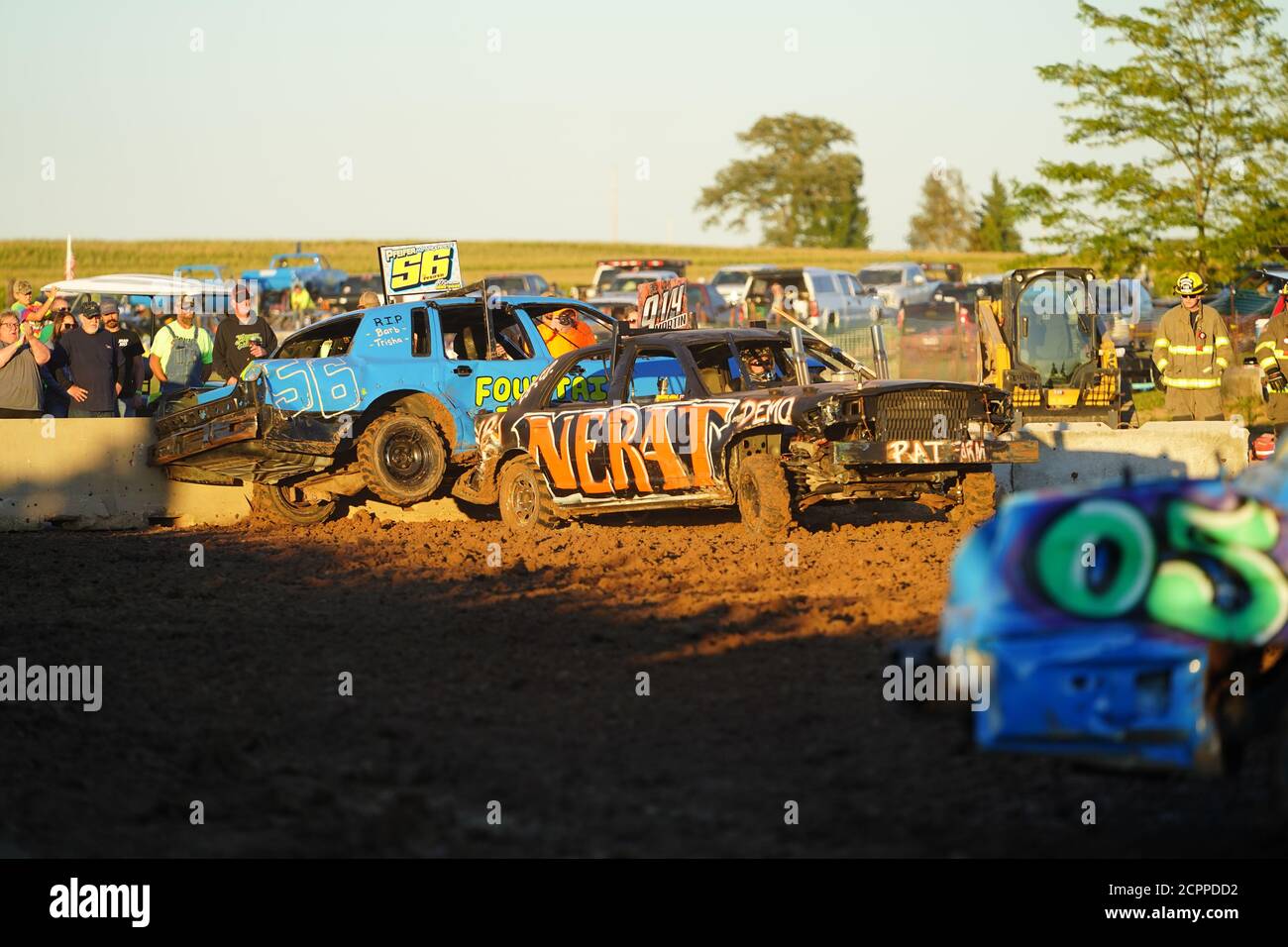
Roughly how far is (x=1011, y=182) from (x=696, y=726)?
19.0 m

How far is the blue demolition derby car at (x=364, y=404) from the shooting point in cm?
1500

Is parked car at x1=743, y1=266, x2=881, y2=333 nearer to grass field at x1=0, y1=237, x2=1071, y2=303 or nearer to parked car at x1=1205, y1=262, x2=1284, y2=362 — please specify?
parked car at x1=1205, y1=262, x2=1284, y2=362

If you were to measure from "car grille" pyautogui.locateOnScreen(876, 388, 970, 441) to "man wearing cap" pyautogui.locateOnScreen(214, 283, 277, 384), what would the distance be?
7.87 m

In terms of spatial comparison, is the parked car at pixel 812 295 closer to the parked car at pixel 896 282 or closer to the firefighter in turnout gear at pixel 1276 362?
the parked car at pixel 896 282

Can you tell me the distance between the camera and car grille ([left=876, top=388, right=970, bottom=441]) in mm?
12266

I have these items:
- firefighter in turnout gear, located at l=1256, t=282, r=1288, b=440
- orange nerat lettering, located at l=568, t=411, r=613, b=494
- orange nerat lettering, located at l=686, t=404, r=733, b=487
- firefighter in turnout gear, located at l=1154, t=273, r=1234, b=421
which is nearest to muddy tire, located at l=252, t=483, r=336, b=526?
orange nerat lettering, located at l=568, t=411, r=613, b=494

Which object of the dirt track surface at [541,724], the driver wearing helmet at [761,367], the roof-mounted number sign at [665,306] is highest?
the roof-mounted number sign at [665,306]

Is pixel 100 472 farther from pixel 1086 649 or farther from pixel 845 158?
pixel 845 158

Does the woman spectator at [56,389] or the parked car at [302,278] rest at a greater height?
the parked car at [302,278]

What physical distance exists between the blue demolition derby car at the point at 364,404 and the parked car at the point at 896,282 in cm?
2413

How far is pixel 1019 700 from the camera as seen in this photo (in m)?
5.84

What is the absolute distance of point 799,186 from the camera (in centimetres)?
10581

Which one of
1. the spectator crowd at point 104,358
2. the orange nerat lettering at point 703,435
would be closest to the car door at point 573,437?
the orange nerat lettering at point 703,435
